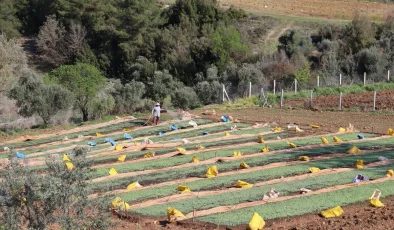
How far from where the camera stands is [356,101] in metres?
26.3

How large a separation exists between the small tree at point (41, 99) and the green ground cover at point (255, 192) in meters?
13.0

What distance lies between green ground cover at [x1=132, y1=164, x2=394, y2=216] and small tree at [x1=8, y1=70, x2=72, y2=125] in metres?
13.0

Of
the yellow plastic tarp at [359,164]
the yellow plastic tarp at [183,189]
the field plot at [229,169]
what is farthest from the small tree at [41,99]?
the yellow plastic tarp at [359,164]

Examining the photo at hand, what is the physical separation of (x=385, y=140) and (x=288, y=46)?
2633 centimetres

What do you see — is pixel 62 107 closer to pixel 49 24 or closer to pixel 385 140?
pixel 385 140

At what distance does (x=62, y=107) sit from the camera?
24312 millimetres

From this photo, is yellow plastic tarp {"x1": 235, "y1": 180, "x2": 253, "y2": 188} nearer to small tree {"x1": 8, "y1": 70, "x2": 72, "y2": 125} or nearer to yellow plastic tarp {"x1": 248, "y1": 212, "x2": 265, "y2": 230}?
yellow plastic tarp {"x1": 248, "y1": 212, "x2": 265, "y2": 230}

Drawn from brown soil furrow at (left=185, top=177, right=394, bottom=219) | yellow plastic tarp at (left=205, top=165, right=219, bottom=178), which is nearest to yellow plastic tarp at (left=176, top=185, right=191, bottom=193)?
yellow plastic tarp at (left=205, top=165, right=219, bottom=178)

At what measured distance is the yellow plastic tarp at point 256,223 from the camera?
972cm

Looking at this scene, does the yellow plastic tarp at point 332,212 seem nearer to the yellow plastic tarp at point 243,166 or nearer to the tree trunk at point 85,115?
the yellow plastic tarp at point 243,166

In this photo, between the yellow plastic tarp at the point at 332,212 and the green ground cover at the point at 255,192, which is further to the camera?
the green ground cover at the point at 255,192

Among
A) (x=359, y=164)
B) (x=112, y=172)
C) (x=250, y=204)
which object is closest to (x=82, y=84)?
(x=112, y=172)

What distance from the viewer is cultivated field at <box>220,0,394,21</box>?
181 ft

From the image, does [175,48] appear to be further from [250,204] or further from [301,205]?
[301,205]
